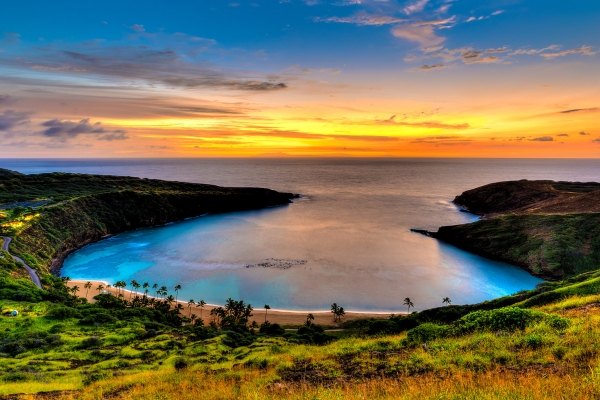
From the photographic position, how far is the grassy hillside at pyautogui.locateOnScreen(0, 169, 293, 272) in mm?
72062

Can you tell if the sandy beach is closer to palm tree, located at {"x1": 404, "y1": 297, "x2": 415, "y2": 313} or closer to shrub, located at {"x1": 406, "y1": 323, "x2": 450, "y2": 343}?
palm tree, located at {"x1": 404, "y1": 297, "x2": 415, "y2": 313}

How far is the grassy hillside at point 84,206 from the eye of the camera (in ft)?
236

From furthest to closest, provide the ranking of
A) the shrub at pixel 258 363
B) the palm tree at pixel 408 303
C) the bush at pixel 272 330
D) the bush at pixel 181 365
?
the palm tree at pixel 408 303 < the bush at pixel 272 330 < the bush at pixel 181 365 < the shrub at pixel 258 363

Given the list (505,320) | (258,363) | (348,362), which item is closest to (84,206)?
(258,363)

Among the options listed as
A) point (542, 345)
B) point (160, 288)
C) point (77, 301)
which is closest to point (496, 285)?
point (542, 345)

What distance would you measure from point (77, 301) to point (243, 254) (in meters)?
43.2

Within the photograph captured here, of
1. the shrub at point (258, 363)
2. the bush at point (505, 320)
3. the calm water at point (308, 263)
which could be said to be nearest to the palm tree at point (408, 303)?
the calm water at point (308, 263)

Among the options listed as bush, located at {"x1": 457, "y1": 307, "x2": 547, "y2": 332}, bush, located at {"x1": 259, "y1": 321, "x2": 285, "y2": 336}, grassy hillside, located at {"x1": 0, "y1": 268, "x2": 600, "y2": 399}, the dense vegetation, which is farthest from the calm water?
bush, located at {"x1": 457, "y1": 307, "x2": 547, "y2": 332}

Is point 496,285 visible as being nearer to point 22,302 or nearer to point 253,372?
point 253,372

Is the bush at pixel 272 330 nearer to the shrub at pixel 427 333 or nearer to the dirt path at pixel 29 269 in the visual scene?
the shrub at pixel 427 333

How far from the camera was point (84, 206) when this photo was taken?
328 feet

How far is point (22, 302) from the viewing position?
121 feet

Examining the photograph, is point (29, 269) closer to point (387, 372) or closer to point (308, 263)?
point (308, 263)

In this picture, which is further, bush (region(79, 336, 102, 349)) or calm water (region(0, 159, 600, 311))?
calm water (region(0, 159, 600, 311))
